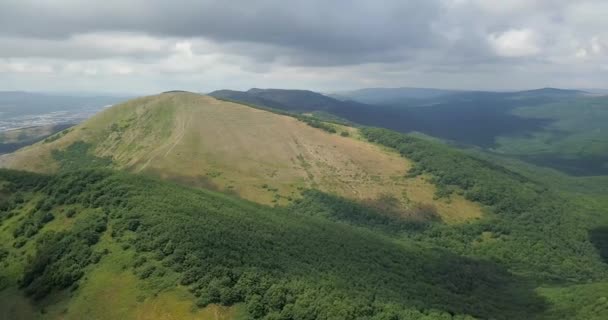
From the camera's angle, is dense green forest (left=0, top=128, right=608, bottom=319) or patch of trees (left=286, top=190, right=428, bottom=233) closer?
dense green forest (left=0, top=128, right=608, bottom=319)

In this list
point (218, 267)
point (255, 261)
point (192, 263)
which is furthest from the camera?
point (255, 261)

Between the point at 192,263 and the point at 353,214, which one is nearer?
the point at 192,263

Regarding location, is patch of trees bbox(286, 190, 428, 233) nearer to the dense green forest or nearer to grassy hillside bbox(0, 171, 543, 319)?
the dense green forest

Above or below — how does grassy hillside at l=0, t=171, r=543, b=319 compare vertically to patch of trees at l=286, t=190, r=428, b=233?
above

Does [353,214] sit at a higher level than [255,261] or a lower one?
lower

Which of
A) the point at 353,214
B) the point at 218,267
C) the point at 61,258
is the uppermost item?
the point at 218,267

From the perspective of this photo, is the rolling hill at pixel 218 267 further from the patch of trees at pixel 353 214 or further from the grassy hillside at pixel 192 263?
the patch of trees at pixel 353 214

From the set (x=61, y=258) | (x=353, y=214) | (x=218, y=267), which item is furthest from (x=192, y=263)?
(x=353, y=214)

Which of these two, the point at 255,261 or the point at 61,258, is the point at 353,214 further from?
the point at 61,258

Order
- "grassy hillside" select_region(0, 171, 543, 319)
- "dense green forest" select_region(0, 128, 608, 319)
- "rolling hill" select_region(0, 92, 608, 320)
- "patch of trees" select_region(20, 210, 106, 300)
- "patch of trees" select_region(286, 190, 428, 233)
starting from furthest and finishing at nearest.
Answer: "patch of trees" select_region(286, 190, 428, 233) < "patch of trees" select_region(20, 210, 106, 300) < "dense green forest" select_region(0, 128, 608, 319) < "grassy hillside" select_region(0, 171, 543, 319) < "rolling hill" select_region(0, 92, 608, 320)

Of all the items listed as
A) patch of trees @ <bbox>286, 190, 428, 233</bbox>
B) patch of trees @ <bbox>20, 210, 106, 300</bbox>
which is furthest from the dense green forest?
patch of trees @ <bbox>286, 190, 428, 233</bbox>

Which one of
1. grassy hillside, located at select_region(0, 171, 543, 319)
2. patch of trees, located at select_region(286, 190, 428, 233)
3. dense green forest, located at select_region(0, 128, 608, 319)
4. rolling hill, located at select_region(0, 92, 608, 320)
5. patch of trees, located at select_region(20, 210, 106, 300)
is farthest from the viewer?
patch of trees, located at select_region(286, 190, 428, 233)

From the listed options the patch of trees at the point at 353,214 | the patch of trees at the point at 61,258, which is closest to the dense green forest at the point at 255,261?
the patch of trees at the point at 61,258
